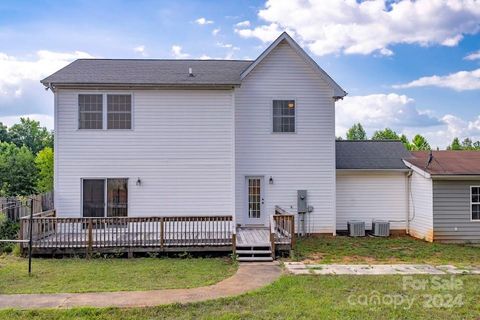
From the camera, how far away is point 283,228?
11.6 metres

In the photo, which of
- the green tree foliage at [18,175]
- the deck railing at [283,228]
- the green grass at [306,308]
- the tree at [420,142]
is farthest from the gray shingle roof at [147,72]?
the tree at [420,142]

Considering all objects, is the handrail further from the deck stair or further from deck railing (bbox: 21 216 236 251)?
the deck stair

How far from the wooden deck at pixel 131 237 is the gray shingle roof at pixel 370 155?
559cm

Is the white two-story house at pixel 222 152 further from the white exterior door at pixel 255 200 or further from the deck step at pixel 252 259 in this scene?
the deck step at pixel 252 259

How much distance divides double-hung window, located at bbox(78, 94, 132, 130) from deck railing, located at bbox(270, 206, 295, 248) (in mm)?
6345

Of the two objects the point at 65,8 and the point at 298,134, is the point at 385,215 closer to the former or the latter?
the point at 298,134

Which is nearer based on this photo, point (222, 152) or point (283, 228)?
point (283, 228)

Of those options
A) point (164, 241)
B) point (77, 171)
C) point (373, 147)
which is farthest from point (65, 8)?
point (373, 147)

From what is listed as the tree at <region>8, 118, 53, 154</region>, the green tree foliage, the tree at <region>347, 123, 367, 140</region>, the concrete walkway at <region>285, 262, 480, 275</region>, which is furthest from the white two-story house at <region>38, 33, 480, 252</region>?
the tree at <region>8, 118, 53, 154</region>

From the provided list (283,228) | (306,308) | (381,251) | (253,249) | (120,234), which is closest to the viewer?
(306,308)

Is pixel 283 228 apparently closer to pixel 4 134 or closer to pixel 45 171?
pixel 45 171

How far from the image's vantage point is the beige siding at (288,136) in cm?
1419

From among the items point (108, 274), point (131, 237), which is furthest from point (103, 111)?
point (108, 274)

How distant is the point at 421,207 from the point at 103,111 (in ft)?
42.4
